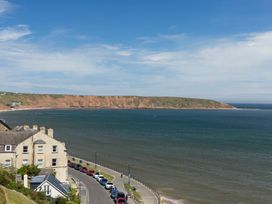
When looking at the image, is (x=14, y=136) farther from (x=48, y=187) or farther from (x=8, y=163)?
(x=48, y=187)

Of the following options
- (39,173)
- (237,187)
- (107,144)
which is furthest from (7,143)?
(107,144)

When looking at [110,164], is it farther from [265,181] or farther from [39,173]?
[39,173]

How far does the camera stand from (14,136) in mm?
51219

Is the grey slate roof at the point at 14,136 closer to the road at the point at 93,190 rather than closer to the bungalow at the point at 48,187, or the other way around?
the road at the point at 93,190

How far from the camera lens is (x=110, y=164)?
82375mm

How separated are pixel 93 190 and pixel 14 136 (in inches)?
486

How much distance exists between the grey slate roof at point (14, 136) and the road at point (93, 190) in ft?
34.8

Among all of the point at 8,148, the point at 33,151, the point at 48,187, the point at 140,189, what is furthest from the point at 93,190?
the point at 48,187

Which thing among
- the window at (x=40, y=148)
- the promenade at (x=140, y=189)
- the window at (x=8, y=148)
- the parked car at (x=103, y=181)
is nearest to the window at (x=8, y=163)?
the window at (x=8, y=148)

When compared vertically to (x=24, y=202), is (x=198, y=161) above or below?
below

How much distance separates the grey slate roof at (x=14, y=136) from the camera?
50.2m

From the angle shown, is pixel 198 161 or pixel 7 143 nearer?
pixel 7 143

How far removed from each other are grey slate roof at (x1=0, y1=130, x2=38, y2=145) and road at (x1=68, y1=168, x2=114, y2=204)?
34.8 feet

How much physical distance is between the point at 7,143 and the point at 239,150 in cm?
7108
